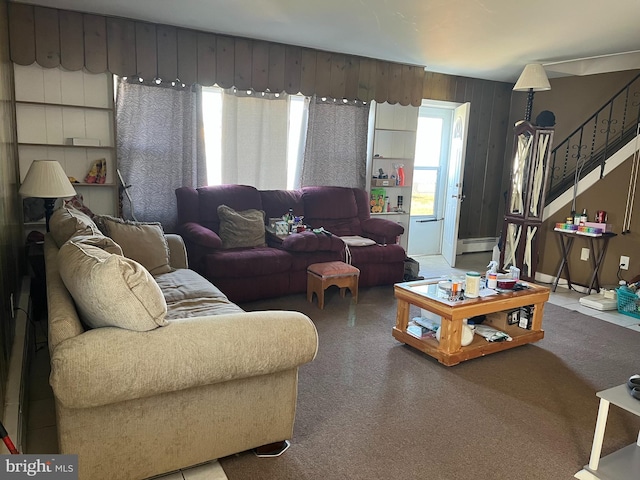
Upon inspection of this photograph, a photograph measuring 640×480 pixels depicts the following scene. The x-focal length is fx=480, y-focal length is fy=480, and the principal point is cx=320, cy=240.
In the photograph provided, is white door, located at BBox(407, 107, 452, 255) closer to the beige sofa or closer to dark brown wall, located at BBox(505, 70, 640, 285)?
dark brown wall, located at BBox(505, 70, 640, 285)

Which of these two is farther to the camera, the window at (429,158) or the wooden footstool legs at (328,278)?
the window at (429,158)

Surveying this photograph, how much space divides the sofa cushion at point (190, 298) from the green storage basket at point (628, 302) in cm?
356

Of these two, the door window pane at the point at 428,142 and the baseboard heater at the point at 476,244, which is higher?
the door window pane at the point at 428,142

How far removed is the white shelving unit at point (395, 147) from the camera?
5.64 metres

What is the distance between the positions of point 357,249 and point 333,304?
71 centimetres

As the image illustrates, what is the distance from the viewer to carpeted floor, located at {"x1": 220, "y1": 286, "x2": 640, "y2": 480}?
2.07 meters

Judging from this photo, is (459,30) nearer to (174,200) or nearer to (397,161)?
(397,161)

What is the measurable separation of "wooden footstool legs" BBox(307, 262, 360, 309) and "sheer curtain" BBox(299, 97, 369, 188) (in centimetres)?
140

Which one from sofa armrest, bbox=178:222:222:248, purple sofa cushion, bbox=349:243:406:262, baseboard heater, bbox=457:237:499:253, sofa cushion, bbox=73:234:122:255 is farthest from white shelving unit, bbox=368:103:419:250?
sofa cushion, bbox=73:234:122:255

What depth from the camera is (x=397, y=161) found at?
5883mm

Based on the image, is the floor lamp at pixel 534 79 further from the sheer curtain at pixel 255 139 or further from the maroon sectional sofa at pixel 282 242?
the sheer curtain at pixel 255 139

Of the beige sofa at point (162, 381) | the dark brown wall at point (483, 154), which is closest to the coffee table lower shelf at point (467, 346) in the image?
the beige sofa at point (162, 381)

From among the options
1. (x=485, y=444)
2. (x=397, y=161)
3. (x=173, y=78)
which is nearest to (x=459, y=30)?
(x=397, y=161)

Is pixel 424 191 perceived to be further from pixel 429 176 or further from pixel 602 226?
pixel 602 226
